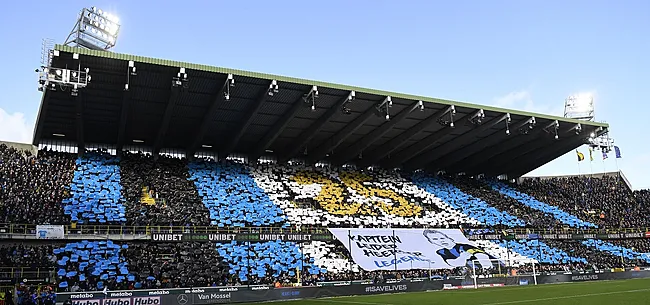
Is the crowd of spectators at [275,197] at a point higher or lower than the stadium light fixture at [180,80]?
lower

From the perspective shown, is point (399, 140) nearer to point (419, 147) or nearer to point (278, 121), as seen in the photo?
point (419, 147)

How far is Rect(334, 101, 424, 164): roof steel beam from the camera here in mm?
44347

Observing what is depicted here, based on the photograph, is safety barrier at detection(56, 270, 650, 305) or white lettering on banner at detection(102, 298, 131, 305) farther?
safety barrier at detection(56, 270, 650, 305)

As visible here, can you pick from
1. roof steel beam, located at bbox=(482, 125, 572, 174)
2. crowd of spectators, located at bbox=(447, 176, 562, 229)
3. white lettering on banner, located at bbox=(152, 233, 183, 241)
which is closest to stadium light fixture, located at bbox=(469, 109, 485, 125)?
roof steel beam, located at bbox=(482, 125, 572, 174)

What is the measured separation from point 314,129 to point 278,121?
333 cm

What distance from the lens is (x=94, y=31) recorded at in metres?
39.9

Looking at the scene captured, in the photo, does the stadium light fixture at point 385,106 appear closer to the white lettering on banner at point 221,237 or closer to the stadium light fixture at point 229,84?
the stadium light fixture at point 229,84

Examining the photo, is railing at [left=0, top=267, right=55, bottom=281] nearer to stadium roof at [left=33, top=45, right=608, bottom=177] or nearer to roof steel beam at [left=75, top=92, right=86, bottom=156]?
roof steel beam at [left=75, top=92, right=86, bottom=156]

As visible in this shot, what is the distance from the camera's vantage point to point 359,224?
44469mm

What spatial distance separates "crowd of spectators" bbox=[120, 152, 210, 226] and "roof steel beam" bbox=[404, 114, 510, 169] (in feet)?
82.4

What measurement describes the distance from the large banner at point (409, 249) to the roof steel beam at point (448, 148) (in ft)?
36.9

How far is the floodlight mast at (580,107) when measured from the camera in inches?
2493

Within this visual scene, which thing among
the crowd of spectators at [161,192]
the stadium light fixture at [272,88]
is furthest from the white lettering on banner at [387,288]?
the stadium light fixture at [272,88]

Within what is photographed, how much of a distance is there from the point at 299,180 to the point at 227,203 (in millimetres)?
9944
